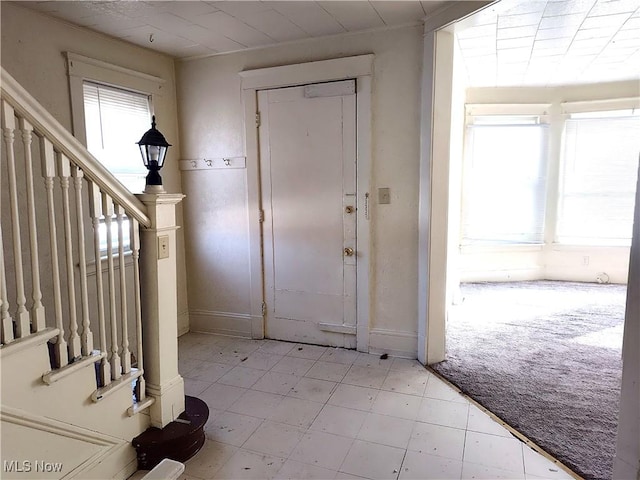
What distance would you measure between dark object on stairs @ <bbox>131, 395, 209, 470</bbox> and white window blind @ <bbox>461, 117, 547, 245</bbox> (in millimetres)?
4150

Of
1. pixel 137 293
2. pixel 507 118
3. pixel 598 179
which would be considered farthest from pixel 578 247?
pixel 137 293

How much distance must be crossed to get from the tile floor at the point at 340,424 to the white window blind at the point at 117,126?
1530 millimetres

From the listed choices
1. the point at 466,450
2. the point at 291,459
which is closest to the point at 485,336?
the point at 466,450

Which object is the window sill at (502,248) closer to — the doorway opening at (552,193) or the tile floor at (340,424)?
the doorway opening at (552,193)

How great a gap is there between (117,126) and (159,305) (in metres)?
1.67

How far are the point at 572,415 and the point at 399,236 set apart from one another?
153 cm

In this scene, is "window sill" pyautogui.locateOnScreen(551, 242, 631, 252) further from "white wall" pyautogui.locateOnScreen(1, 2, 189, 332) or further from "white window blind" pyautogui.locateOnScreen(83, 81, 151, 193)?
"white wall" pyautogui.locateOnScreen(1, 2, 189, 332)

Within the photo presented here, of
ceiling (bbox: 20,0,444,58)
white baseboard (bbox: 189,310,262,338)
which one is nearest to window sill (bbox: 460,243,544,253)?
white baseboard (bbox: 189,310,262,338)

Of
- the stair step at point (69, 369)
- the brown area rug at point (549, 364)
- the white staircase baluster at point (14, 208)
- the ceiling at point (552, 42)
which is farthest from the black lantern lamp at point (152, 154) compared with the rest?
the brown area rug at point (549, 364)

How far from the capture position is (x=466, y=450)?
6.88ft

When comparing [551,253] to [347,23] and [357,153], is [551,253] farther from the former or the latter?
[347,23]

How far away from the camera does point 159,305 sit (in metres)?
2.06

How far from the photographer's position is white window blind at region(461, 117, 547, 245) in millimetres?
5156

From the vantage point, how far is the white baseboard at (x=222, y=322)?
3648mm
